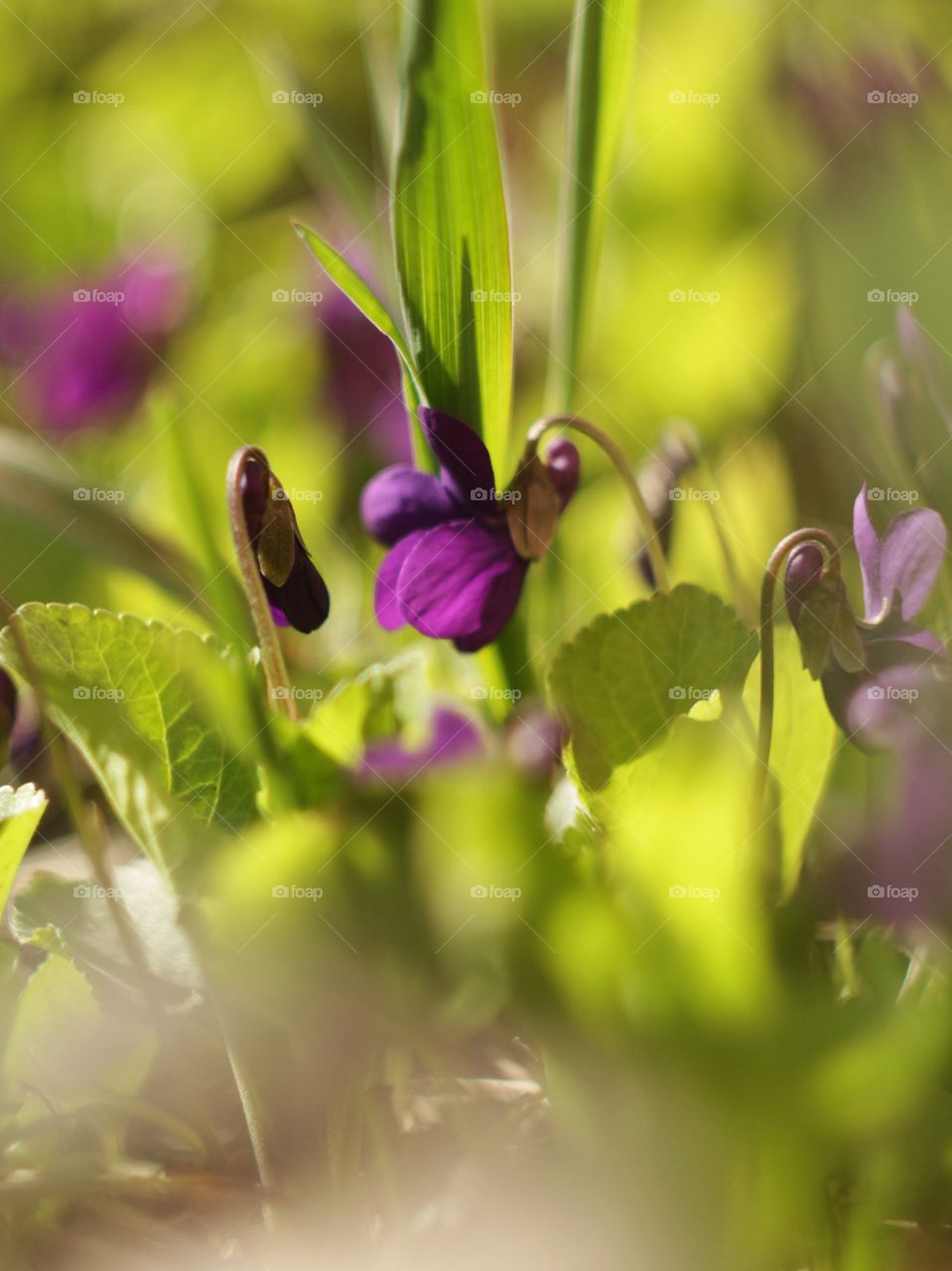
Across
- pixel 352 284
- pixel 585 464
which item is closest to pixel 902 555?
pixel 352 284

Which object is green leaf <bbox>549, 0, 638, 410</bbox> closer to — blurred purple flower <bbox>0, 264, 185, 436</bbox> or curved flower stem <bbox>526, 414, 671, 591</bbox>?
curved flower stem <bbox>526, 414, 671, 591</bbox>

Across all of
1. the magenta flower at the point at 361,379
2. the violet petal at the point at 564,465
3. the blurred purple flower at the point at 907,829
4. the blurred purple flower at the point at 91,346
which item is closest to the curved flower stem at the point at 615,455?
the violet petal at the point at 564,465

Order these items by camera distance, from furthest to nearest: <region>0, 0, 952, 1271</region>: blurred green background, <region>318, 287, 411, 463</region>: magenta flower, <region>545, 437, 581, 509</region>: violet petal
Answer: <region>318, 287, 411, 463</region>: magenta flower
<region>545, 437, 581, 509</region>: violet petal
<region>0, 0, 952, 1271</region>: blurred green background

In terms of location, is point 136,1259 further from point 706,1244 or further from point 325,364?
point 325,364

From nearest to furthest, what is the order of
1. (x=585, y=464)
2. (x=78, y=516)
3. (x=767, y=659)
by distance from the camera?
(x=767, y=659)
(x=78, y=516)
(x=585, y=464)

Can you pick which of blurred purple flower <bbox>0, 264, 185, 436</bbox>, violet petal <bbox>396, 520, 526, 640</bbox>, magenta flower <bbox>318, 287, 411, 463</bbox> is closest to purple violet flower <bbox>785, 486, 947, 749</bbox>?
violet petal <bbox>396, 520, 526, 640</bbox>

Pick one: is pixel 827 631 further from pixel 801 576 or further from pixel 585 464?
pixel 585 464

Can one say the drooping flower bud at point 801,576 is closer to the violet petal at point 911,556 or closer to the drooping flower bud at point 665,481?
the violet petal at point 911,556
